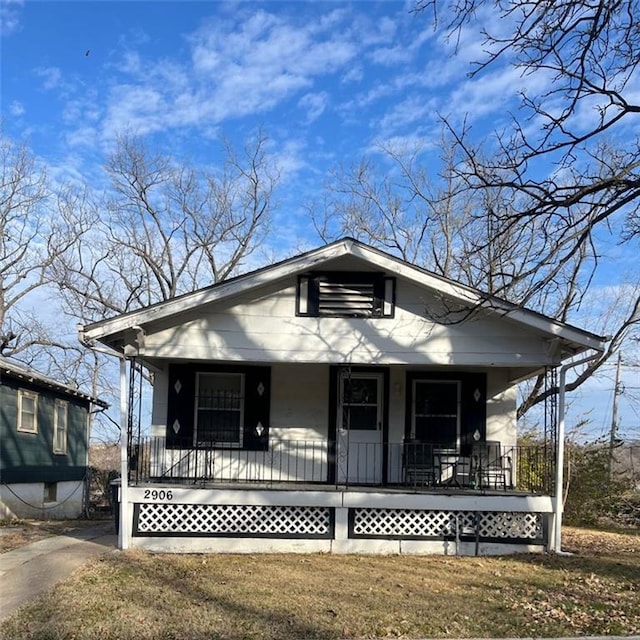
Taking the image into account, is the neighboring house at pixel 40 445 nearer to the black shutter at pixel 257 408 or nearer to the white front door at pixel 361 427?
the black shutter at pixel 257 408

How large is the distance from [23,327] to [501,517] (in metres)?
26.3

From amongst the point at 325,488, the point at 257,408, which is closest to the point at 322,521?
the point at 325,488

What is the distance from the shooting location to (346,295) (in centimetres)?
1137

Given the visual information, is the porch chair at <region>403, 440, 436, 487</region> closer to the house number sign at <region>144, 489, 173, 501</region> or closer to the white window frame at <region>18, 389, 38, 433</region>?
the house number sign at <region>144, 489, 173, 501</region>

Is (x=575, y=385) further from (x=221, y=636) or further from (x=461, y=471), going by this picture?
(x=221, y=636)

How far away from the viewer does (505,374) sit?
13.0 m

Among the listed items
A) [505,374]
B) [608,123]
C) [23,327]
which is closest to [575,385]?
[505,374]

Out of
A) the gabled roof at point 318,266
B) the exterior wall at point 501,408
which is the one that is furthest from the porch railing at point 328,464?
the gabled roof at point 318,266

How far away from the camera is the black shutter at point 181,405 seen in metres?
12.5

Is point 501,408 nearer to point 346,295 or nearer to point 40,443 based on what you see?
point 346,295

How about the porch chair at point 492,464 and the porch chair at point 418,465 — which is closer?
the porch chair at point 418,465

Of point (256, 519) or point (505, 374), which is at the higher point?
point (505, 374)

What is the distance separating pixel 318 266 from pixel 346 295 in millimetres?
669

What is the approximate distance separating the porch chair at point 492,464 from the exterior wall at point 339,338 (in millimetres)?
2194
